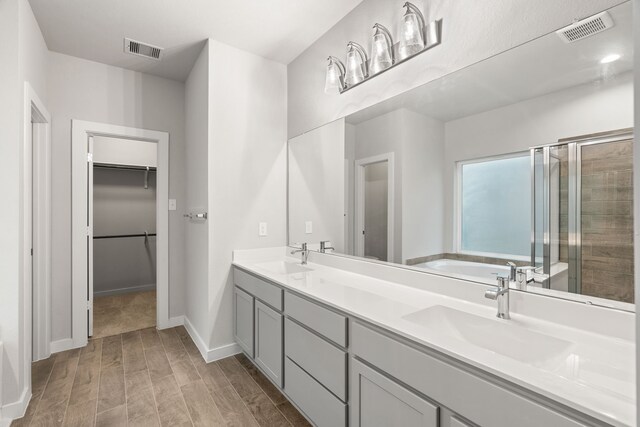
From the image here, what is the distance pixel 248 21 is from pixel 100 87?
1.73 meters

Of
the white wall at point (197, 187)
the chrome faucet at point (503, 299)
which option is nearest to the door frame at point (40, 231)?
the white wall at point (197, 187)

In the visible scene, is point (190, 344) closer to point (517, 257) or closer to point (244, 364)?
point (244, 364)

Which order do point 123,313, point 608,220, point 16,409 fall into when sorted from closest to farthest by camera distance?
point 608,220 < point 16,409 < point 123,313

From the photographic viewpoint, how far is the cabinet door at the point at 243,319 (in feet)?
7.71

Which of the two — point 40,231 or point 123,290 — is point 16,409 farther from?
point 123,290

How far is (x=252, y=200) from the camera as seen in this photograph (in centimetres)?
278

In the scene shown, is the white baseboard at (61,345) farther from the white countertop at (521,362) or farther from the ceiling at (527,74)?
the ceiling at (527,74)

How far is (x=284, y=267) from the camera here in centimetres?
261

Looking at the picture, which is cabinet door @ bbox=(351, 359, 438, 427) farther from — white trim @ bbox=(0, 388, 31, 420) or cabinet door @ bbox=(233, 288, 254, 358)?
white trim @ bbox=(0, 388, 31, 420)

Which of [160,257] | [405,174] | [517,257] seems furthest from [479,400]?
[160,257]

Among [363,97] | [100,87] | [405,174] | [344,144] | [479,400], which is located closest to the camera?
[479,400]

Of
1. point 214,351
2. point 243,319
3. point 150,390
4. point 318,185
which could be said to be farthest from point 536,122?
point 150,390

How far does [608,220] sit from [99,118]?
149 inches

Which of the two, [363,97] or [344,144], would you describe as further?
[344,144]
